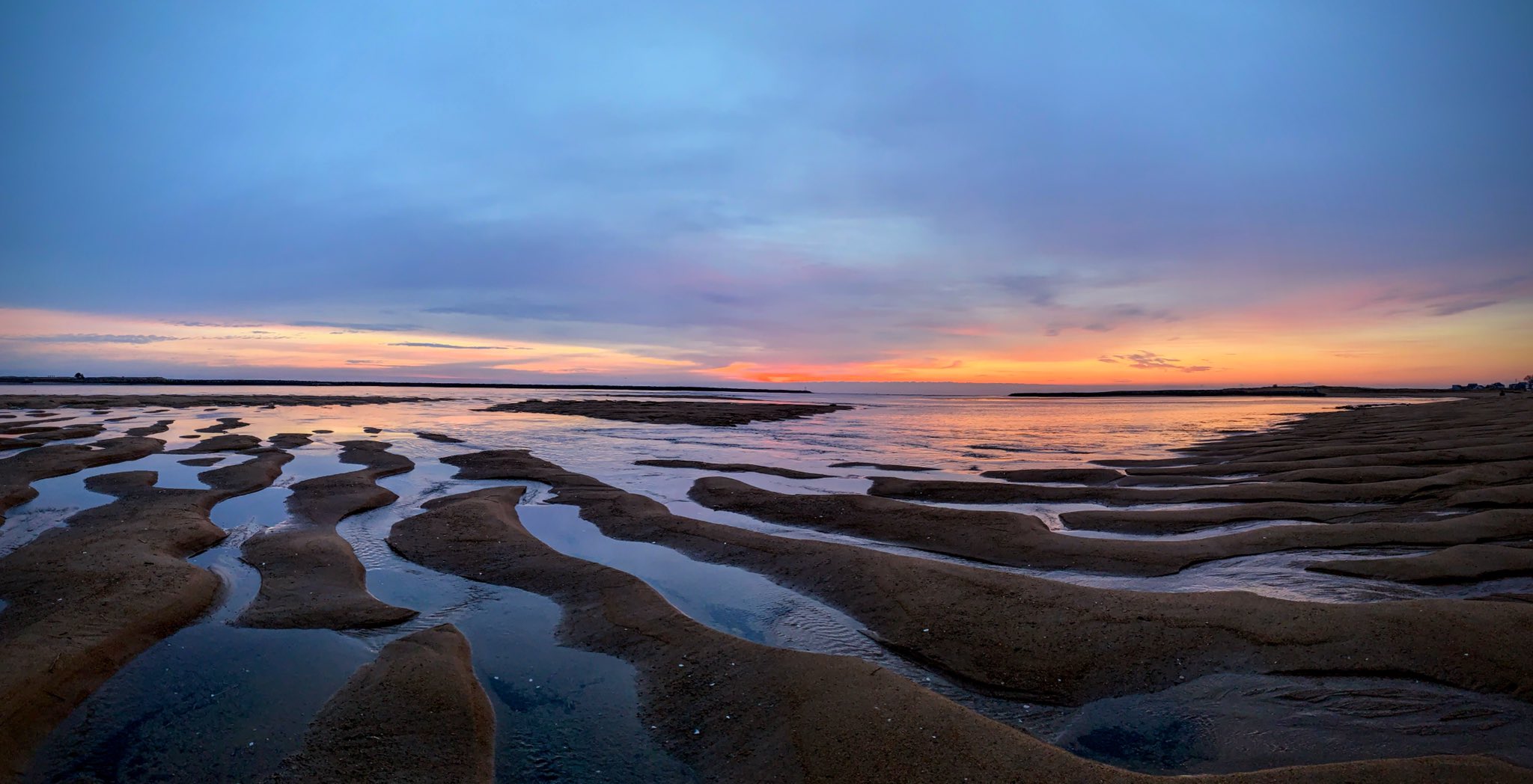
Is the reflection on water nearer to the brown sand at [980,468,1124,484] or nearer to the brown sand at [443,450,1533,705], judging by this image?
the brown sand at [443,450,1533,705]

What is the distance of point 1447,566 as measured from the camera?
9430 mm

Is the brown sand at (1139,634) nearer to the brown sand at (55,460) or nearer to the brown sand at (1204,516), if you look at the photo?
the brown sand at (1204,516)

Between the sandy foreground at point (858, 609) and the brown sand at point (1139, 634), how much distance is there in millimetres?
31

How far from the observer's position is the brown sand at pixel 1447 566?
9.17 meters

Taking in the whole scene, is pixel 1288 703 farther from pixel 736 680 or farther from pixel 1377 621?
pixel 736 680

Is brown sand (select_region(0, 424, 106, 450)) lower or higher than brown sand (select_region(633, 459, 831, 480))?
lower

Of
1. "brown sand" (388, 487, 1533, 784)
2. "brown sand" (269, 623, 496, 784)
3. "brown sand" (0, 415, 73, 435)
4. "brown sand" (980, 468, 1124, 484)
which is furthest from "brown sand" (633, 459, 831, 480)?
"brown sand" (0, 415, 73, 435)

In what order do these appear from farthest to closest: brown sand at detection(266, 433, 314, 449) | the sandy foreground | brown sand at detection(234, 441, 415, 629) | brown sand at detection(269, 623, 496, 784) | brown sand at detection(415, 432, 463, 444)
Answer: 1. brown sand at detection(415, 432, 463, 444)
2. brown sand at detection(266, 433, 314, 449)
3. brown sand at detection(234, 441, 415, 629)
4. the sandy foreground
5. brown sand at detection(269, 623, 496, 784)

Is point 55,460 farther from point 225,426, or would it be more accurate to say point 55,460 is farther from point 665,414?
point 665,414

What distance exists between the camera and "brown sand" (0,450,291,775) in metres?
6.14

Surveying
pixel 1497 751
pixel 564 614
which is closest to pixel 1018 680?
pixel 1497 751

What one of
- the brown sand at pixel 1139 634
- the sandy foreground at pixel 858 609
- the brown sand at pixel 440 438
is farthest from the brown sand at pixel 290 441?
the brown sand at pixel 1139 634

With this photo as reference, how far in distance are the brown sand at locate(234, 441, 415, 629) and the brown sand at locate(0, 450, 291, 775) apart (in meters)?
0.79

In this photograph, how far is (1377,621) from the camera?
721cm
